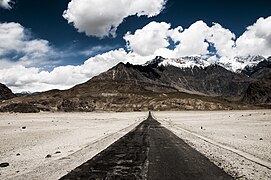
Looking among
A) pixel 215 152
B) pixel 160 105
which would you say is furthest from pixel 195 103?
pixel 215 152

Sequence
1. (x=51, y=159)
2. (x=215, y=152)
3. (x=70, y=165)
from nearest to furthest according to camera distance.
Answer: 1. (x=70, y=165)
2. (x=51, y=159)
3. (x=215, y=152)

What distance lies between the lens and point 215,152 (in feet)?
55.6

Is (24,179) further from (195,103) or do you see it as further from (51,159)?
(195,103)

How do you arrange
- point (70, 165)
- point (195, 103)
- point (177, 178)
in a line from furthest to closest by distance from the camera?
1. point (195, 103)
2. point (70, 165)
3. point (177, 178)

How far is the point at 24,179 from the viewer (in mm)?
10461

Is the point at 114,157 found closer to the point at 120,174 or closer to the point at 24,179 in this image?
the point at 120,174

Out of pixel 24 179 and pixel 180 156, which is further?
pixel 180 156

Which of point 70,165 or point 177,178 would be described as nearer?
point 177,178

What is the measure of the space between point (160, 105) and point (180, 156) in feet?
607

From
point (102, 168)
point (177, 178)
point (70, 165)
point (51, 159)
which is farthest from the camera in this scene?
point (51, 159)

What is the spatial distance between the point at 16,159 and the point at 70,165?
3796 millimetres

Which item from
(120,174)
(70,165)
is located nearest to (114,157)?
(70,165)

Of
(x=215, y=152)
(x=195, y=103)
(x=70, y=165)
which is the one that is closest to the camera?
(x=70, y=165)

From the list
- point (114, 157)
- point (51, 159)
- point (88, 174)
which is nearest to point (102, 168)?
point (88, 174)
